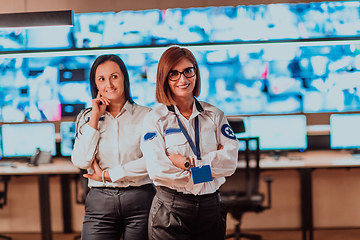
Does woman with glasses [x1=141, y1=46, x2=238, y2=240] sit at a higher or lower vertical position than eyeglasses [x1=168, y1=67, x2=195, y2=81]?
lower

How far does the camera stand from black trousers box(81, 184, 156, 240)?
1.90 m

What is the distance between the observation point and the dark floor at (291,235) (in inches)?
136

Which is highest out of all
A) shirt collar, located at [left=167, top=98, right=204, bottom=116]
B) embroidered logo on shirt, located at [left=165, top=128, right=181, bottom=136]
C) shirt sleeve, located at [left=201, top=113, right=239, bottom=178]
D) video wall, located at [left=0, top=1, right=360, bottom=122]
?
video wall, located at [left=0, top=1, right=360, bottom=122]

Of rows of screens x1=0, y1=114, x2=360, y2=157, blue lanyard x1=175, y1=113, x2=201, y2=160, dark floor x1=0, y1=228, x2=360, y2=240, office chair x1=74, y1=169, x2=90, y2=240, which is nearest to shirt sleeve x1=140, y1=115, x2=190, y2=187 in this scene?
blue lanyard x1=175, y1=113, x2=201, y2=160

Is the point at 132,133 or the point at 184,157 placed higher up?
the point at 132,133

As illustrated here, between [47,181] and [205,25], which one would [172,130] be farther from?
[205,25]

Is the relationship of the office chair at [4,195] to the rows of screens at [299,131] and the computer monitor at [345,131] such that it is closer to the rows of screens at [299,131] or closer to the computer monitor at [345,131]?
the rows of screens at [299,131]

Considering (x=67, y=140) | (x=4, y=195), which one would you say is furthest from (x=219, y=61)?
(x=4, y=195)

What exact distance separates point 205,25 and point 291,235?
2.72 metres

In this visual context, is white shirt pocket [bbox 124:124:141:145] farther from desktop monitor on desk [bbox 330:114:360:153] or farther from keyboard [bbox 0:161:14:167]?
desktop monitor on desk [bbox 330:114:360:153]

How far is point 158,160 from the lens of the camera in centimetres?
166

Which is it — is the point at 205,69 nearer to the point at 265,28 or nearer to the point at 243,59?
the point at 243,59

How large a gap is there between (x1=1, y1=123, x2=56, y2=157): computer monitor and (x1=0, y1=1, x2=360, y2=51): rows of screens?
43.3 inches

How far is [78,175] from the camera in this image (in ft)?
11.4
